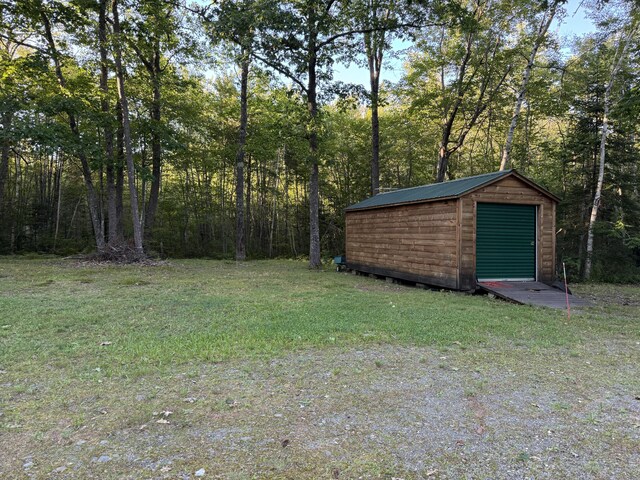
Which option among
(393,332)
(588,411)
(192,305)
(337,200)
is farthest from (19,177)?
(588,411)

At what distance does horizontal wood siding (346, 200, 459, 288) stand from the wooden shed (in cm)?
2

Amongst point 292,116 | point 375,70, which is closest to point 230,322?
point 292,116

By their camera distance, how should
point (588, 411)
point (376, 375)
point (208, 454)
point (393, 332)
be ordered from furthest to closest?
1. point (393, 332)
2. point (376, 375)
3. point (588, 411)
4. point (208, 454)

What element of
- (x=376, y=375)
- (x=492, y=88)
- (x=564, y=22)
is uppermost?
(x=564, y=22)

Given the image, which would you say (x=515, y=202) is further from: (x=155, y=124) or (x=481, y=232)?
(x=155, y=124)

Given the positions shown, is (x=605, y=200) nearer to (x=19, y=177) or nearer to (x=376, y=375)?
(x=376, y=375)

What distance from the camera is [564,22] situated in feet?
40.8

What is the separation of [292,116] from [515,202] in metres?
8.87

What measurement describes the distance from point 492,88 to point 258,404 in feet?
53.9

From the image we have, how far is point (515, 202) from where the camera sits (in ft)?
27.9

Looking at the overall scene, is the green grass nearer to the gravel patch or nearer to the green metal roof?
the gravel patch

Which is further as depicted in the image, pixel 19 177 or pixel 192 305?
pixel 19 177

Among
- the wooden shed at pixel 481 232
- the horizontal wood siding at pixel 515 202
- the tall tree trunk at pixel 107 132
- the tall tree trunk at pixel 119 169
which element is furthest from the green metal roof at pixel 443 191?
the tall tree trunk at pixel 119 169

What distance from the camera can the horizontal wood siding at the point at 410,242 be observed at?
8.27 metres
